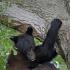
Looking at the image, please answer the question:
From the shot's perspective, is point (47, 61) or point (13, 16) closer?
point (47, 61)

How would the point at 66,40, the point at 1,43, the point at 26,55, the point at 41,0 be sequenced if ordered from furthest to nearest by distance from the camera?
the point at 41,0
the point at 1,43
the point at 66,40
the point at 26,55

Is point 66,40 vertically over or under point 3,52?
over

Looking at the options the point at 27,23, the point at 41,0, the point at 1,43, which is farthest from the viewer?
the point at 41,0

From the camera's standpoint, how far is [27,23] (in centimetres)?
789

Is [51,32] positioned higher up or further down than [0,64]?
higher up

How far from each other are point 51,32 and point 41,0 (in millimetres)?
4375

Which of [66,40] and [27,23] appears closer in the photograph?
[66,40]

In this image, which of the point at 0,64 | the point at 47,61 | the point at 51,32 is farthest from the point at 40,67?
the point at 0,64

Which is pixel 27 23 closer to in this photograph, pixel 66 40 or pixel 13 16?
pixel 13 16

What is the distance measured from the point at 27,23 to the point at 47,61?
2.64 meters

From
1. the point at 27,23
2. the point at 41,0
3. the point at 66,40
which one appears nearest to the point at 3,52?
the point at 27,23

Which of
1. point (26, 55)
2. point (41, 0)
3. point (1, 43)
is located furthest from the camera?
point (41, 0)

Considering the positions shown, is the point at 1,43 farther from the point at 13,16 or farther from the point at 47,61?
the point at 47,61

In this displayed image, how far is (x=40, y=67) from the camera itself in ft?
16.9
